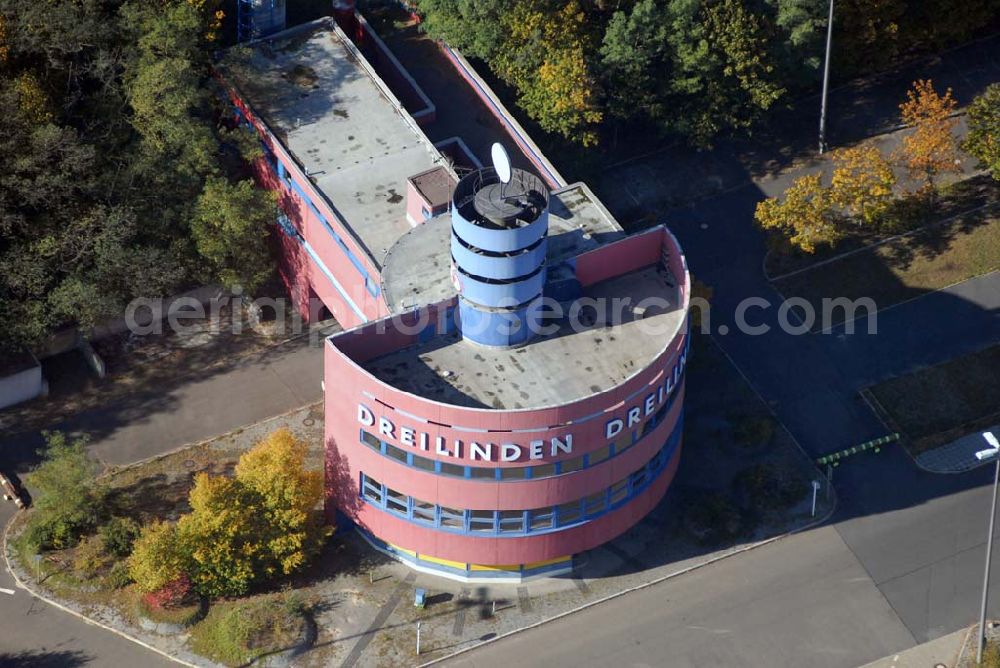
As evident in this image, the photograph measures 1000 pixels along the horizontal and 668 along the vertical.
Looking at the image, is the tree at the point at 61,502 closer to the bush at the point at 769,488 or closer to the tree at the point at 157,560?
the tree at the point at 157,560

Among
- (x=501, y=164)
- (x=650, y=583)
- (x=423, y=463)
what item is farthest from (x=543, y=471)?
(x=501, y=164)

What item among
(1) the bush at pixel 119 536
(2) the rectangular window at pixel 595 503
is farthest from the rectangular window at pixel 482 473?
(1) the bush at pixel 119 536

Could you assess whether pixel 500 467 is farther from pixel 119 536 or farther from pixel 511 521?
pixel 119 536

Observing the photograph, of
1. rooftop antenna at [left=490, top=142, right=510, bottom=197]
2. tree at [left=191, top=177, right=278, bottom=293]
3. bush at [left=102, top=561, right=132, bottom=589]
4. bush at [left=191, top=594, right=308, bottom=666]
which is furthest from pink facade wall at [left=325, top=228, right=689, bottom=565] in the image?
tree at [left=191, top=177, right=278, bottom=293]

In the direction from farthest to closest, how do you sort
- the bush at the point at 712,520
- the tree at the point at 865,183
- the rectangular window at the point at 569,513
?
the tree at the point at 865,183, the bush at the point at 712,520, the rectangular window at the point at 569,513

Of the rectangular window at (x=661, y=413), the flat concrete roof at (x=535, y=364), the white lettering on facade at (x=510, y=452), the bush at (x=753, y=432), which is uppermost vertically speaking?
the flat concrete roof at (x=535, y=364)
